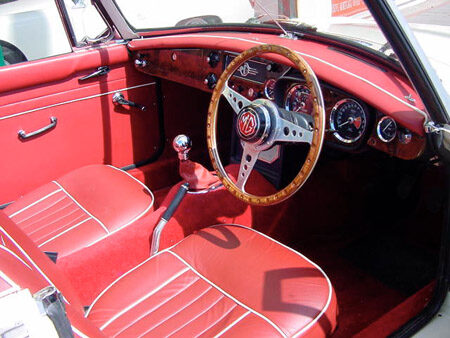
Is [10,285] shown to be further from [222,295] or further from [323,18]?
[323,18]

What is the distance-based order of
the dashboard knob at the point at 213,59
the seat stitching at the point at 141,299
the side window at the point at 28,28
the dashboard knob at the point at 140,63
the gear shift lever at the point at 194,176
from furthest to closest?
the side window at the point at 28,28 < the dashboard knob at the point at 140,63 < the dashboard knob at the point at 213,59 < the gear shift lever at the point at 194,176 < the seat stitching at the point at 141,299

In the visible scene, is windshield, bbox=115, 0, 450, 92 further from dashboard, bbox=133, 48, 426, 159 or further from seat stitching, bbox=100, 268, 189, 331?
seat stitching, bbox=100, 268, 189, 331

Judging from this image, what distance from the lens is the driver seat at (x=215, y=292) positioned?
1.28 meters

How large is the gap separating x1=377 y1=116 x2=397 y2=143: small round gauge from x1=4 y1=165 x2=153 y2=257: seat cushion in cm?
91

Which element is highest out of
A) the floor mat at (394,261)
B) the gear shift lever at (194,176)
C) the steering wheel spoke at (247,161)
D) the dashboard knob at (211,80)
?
the dashboard knob at (211,80)

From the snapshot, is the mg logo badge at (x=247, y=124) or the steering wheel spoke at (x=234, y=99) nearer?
the mg logo badge at (x=247, y=124)

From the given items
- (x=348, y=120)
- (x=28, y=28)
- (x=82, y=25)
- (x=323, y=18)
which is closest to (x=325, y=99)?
(x=348, y=120)

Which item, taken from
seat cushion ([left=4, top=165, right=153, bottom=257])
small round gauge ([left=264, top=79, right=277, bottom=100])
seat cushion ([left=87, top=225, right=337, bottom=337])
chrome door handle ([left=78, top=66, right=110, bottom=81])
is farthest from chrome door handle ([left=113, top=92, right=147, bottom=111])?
seat cushion ([left=87, top=225, right=337, bottom=337])

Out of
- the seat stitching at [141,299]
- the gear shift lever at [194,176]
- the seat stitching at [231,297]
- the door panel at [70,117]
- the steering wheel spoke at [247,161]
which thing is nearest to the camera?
the seat stitching at [231,297]

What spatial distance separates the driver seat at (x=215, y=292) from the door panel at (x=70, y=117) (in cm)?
82

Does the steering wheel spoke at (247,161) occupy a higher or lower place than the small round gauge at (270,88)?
lower

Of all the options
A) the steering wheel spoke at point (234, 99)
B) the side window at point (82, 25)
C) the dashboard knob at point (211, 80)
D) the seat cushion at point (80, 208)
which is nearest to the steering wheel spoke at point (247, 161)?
the steering wheel spoke at point (234, 99)

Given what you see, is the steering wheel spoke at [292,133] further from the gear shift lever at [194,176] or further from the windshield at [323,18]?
the gear shift lever at [194,176]

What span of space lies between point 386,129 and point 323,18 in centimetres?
71
